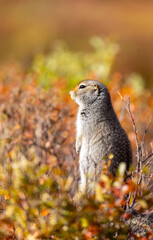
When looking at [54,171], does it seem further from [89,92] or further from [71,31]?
[71,31]

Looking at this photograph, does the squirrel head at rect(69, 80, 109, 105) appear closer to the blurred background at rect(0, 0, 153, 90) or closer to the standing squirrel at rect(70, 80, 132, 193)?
the standing squirrel at rect(70, 80, 132, 193)

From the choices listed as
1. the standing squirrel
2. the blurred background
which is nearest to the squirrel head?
the standing squirrel

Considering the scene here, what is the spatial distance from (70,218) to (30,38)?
99.0ft

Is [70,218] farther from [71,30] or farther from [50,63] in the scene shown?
[71,30]

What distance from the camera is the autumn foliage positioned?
316 centimetres

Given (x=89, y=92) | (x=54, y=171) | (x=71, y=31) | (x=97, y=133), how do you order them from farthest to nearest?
(x=71, y=31) < (x=89, y=92) < (x=97, y=133) < (x=54, y=171)

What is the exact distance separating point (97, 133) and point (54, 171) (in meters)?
2.46

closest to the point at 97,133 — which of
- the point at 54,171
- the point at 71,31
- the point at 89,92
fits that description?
the point at 89,92

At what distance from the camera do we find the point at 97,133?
586 cm

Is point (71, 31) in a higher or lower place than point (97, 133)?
higher

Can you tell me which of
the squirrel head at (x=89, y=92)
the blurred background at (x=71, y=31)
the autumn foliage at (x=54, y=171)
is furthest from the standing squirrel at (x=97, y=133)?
the blurred background at (x=71, y=31)

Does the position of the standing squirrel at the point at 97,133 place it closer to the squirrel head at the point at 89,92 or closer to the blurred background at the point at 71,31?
the squirrel head at the point at 89,92

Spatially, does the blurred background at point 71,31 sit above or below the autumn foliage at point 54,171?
above

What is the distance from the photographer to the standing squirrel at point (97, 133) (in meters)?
5.61
